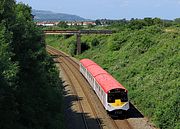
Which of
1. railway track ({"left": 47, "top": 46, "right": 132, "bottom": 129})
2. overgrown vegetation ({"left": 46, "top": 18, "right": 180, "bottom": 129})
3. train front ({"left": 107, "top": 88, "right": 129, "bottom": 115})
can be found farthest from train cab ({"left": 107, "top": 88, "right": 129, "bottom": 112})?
overgrown vegetation ({"left": 46, "top": 18, "right": 180, "bottom": 129})

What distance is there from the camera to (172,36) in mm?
55500

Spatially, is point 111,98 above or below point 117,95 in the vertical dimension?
below

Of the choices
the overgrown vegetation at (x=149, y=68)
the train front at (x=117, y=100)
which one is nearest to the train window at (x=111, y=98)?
the train front at (x=117, y=100)

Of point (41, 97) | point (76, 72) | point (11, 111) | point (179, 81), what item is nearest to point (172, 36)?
point (76, 72)

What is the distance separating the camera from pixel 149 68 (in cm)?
4391

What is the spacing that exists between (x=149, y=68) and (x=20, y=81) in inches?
1014

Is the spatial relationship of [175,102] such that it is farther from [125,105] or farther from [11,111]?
[11,111]

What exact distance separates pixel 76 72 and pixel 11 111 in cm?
4084

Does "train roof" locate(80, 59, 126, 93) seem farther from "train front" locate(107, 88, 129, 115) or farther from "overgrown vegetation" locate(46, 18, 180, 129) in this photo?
"overgrown vegetation" locate(46, 18, 180, 129)

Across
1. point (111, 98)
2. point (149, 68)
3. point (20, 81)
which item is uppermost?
point (20, 81)

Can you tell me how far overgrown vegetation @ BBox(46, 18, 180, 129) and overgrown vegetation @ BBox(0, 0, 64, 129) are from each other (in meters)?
9.22

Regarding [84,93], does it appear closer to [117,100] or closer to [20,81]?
[117,100]

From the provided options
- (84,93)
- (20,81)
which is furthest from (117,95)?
(20,81)

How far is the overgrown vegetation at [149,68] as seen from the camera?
30034mm
